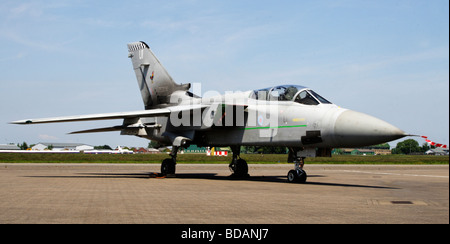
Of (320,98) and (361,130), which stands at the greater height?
(320,98)

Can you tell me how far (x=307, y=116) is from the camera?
49.2 feet

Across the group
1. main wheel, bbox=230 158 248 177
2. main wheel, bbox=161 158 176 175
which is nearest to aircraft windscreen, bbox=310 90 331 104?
main wheel, bbox=230 158 248 177

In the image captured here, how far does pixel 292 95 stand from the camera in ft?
51.9

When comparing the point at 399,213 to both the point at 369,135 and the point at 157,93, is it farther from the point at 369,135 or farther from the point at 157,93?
the point at 157,93

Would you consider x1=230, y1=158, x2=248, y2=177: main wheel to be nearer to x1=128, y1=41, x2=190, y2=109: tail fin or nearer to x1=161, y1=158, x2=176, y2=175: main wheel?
x1=161, y1=158, x2=176, y2=175: main wheel

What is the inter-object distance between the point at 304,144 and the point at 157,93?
1000cm

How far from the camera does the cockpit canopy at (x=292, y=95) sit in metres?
15.3

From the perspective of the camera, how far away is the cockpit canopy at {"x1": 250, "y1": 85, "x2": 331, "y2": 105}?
15.3 meters

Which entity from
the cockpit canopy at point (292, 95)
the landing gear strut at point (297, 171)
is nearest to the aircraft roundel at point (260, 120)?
the cockpit canopy at point (292, 95)

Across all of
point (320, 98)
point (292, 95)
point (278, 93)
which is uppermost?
point (278, 93)

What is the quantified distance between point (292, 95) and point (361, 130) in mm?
3270

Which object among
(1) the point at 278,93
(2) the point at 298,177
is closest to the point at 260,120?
(1) the point at 278,93

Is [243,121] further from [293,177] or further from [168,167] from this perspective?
[168,167]
